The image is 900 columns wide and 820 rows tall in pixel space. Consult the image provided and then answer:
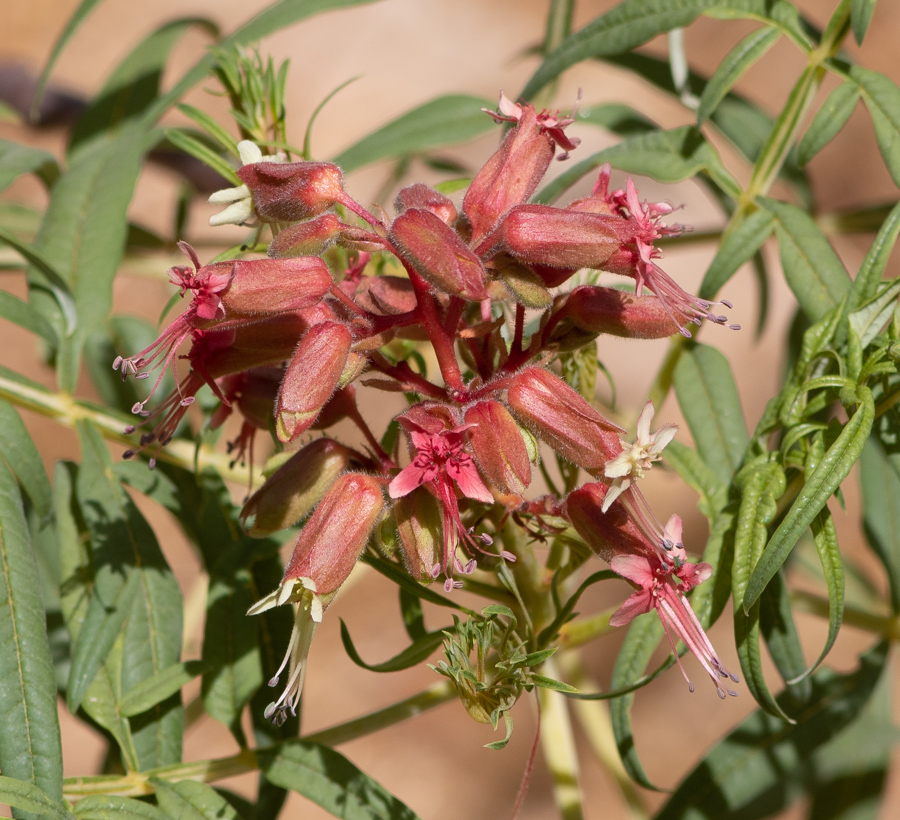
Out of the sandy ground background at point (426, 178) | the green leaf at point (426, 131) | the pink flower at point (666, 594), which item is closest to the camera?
the pink flower at point (666, 594)

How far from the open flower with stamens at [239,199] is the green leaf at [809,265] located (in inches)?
38.5

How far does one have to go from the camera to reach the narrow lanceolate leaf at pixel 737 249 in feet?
5.96

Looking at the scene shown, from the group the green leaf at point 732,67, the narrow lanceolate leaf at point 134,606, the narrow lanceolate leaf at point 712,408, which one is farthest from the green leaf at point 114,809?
the green leaf at point 732,67

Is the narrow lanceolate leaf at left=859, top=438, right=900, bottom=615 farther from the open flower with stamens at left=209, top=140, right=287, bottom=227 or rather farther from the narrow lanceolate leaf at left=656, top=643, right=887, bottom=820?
the open flower with stamens at left=209, top=140, right=287, bottom=227

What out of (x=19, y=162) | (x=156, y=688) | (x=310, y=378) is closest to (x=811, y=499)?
(x=310, y=378)

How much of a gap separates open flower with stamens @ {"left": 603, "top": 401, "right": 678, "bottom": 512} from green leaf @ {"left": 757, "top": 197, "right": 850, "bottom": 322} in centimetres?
54

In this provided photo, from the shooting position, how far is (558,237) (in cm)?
141

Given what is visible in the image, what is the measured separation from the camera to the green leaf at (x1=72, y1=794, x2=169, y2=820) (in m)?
1.63

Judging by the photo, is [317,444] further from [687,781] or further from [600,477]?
[687,781]

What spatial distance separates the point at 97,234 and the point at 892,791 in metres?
4.86

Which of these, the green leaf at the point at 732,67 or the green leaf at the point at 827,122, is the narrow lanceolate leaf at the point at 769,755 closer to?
the green leaf at the point at 827,122

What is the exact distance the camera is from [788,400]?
1.60 m

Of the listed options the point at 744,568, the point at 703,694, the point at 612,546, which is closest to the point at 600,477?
the point at 612,546

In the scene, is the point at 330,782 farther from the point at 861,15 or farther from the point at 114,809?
the point at 861,15
